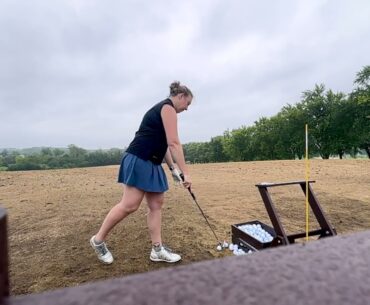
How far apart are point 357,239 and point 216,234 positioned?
3382mm

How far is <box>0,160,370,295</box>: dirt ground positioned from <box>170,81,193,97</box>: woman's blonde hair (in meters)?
1.65

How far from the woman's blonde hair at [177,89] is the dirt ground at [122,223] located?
1.65m

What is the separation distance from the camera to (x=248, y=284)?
1.97 feet

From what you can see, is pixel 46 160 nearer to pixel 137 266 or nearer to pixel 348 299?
pixel 137 266

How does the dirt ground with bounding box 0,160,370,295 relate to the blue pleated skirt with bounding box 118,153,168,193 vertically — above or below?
below

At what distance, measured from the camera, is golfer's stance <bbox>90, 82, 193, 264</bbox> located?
3.01 m

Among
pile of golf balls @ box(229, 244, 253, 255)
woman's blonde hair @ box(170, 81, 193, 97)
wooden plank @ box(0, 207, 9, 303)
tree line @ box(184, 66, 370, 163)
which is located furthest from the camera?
tree line @ box(184, 66, 370, 163)

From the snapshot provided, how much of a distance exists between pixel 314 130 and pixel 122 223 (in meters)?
32.8

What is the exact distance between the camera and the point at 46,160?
26.4 meters

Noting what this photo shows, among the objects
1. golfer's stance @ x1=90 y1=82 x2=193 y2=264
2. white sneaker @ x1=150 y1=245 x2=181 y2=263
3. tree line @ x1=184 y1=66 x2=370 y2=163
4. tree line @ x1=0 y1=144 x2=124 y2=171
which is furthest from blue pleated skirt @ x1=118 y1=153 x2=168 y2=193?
tree line @ x1=184 y1=66 x2=370 y2=163

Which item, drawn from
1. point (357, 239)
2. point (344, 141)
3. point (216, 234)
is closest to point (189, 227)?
point (216, 234)

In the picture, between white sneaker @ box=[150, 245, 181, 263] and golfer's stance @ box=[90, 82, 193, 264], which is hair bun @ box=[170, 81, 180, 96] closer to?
golfer's stance @ box=[90, 82, 193, 264]

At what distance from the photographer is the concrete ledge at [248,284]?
1.80 feet

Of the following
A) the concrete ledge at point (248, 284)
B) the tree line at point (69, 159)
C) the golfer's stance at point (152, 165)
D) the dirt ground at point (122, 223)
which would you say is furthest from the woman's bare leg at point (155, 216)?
the tree line at point (69, 159)
